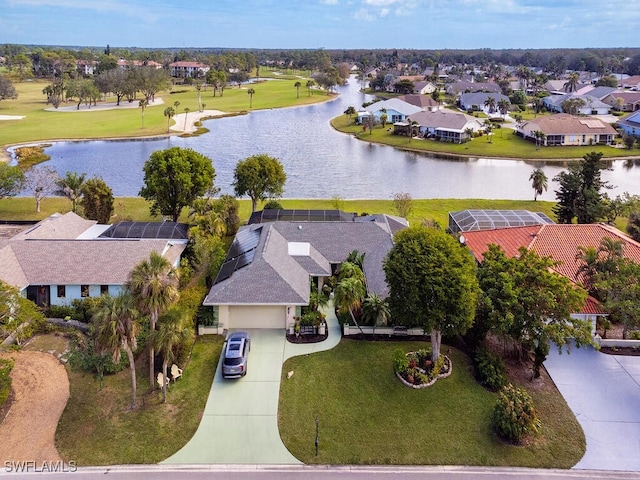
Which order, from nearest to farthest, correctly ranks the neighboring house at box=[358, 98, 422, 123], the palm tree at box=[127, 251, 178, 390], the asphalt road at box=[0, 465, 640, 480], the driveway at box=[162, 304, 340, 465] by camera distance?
the asphalt road at box=[0, 465, 640, 480] → the driveway at box=[162, 304, 340, 465] → the palm tree at box=[127, 251, 178, 390] → the neighboring house at box=[358, 98, 422, 123]

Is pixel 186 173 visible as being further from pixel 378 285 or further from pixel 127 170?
pixel 127 170

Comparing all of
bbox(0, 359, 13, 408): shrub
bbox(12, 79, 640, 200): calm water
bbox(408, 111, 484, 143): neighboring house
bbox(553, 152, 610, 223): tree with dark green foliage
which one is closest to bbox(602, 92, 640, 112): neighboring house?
bbox(408, 111, 484, 143): neighboring house

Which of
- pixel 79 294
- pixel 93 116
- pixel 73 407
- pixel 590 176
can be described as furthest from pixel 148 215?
pixel 93 116

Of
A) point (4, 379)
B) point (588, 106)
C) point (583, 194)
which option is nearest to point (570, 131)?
point (588, 106)

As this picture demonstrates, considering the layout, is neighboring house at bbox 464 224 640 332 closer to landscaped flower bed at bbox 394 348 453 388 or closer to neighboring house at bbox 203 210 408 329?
neighboring house at bbox 203 210 408 329

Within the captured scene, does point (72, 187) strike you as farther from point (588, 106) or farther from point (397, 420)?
point (588, 106)

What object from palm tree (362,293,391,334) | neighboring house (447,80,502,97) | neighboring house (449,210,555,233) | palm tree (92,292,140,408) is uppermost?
neighboring house (447,80,502,97)
